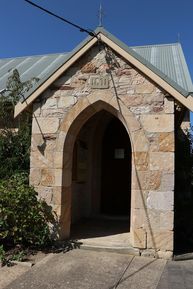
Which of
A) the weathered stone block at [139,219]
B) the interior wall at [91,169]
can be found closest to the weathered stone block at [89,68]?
the interior wall at [91,169]

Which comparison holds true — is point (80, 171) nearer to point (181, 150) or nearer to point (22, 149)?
point (22, 149)

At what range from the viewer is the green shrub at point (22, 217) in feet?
20.5

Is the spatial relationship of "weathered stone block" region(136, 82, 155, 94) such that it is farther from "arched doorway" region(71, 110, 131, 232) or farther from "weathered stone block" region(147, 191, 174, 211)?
"arched doorway" region(71, 110, 131, 232)

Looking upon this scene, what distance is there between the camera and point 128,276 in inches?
205

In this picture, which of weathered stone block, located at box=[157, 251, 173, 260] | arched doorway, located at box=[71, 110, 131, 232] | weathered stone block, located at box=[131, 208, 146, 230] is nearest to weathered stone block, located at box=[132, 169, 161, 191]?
weathered stone block, located at box=[131, 208, 146, 230]

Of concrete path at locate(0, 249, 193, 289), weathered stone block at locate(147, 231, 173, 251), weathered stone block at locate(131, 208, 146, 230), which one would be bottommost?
concrete path at locate(0, 249, 193, 289)

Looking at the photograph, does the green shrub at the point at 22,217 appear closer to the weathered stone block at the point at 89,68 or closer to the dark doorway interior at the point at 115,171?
the weathered stone block at the point at 89,68

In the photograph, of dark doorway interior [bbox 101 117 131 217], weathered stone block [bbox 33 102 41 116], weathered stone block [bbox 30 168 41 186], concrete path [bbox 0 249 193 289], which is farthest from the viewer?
dark doorway interior [bbox 101 117 131 217]

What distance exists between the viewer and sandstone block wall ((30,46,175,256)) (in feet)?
20.3

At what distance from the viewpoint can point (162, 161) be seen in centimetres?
624

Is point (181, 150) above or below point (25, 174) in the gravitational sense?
above

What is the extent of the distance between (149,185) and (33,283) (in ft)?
8.76

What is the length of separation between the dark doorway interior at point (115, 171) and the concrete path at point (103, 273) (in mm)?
3550

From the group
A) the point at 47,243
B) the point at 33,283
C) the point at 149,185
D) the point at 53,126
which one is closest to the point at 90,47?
the point at 53,126
